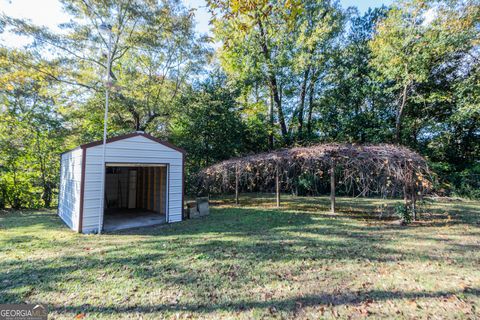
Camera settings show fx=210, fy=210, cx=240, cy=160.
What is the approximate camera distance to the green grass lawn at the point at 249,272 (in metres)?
2.33

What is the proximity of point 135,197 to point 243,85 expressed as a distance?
378 inches

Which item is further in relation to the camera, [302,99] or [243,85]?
[302,99]

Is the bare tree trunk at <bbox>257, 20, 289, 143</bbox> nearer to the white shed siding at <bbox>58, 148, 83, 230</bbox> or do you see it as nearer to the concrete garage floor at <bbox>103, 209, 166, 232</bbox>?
the concrete garage floor at <bbox>103, 209, 166, 232</bbox>

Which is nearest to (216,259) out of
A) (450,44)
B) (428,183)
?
(428,183)

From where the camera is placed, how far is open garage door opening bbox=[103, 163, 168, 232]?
6.43m

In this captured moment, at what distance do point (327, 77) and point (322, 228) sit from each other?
11.8 m

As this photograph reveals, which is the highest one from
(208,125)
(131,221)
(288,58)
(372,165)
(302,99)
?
(288,58)

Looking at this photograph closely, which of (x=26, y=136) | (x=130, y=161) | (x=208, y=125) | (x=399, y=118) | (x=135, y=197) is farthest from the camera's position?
(x=208, y=125)

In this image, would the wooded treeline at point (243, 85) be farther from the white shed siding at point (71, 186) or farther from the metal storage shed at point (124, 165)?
the metal storage shed at point (124, 165)

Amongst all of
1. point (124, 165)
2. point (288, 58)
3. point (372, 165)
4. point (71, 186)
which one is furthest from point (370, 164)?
point (288, 58)

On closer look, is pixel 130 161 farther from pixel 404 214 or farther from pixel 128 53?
pixel 128 53

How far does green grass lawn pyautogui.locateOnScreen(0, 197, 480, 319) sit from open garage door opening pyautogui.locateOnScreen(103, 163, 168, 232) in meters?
1.17

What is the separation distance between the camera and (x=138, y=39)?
10867 millimetres

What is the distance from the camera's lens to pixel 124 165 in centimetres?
583
